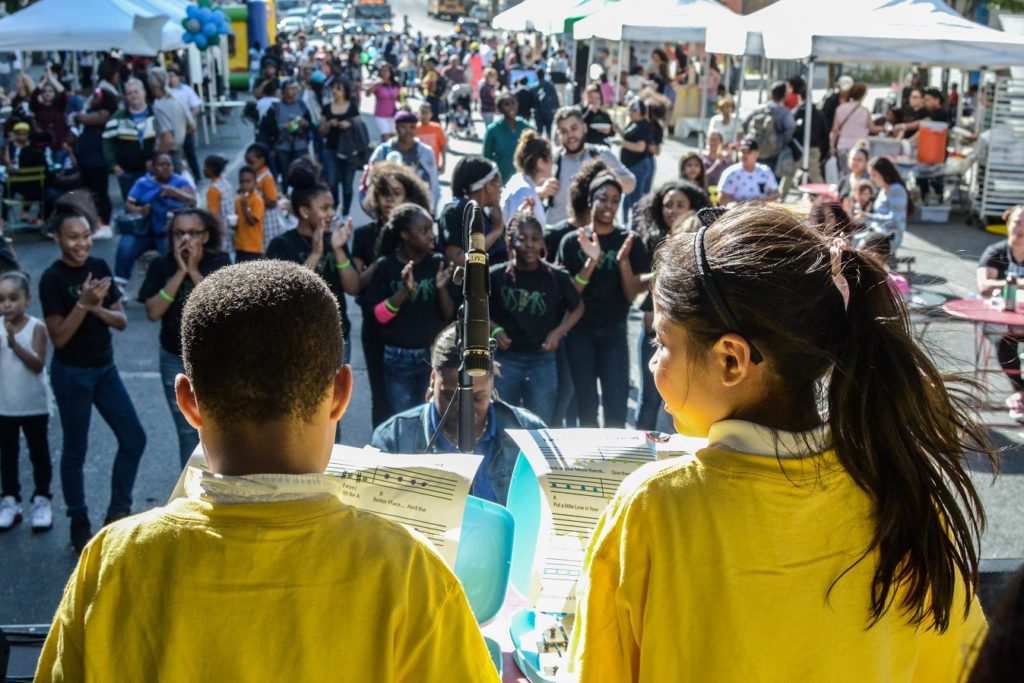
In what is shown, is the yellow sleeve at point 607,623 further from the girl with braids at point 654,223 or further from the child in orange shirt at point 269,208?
the child in orange shirt at point 269,208

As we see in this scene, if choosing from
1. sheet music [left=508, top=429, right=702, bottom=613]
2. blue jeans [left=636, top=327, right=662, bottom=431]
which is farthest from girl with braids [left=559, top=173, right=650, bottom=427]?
sheet music [left=508, top=429, right=702, bottom=613]

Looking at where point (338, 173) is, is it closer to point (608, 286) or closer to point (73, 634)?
point (608, 286)

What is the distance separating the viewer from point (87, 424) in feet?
16.9

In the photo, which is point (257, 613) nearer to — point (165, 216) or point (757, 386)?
point (757, 386)

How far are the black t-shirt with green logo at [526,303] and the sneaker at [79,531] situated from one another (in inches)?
85.1

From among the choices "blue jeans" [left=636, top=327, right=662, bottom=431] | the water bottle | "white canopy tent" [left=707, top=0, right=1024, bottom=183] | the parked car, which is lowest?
"blue jeans" [left=636, top=327, right=662, bottom=431]

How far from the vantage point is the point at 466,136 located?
23062 mm

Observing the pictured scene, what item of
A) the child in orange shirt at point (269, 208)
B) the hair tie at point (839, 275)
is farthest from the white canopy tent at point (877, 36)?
the hair tie at point (839, 275)

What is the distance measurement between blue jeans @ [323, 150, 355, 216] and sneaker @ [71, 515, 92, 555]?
7746 mm

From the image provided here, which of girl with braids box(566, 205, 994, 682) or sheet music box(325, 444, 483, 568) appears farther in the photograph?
sheet music box(325, 444, 483, 568)

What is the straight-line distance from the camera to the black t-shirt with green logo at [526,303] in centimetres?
547

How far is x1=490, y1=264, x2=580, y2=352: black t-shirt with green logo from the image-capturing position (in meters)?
5.47

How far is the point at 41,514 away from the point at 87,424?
21.0 inches

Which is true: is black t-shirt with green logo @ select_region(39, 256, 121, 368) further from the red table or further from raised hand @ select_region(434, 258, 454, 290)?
the red table
